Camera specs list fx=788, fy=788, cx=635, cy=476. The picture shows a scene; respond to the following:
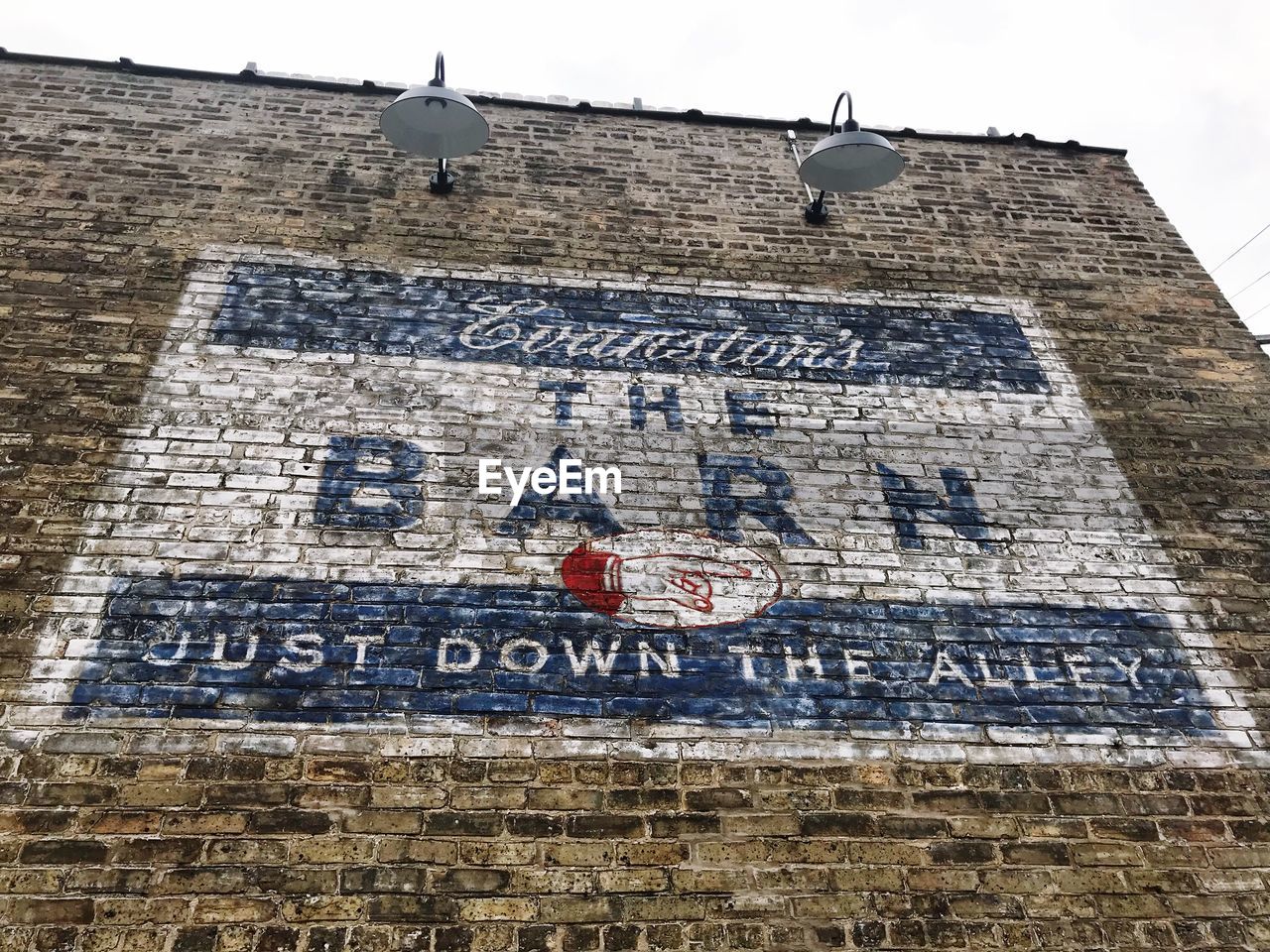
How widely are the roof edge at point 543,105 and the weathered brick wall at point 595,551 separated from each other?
0.07 meters

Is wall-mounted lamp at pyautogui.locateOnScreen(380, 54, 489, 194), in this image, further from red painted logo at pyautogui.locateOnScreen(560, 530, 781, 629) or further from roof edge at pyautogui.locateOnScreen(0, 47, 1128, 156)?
red painted logo at pyautogui.locateOnScreen(560, 530, 781, 629)

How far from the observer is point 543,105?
531cm

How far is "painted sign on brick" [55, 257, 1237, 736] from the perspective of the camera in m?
3.24

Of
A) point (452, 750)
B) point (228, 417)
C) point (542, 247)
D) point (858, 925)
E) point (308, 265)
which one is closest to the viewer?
point (858, 925)

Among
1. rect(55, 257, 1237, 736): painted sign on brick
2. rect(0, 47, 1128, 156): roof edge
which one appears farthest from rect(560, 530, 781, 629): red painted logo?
rect(0, 47, 1128, 156): roof edge

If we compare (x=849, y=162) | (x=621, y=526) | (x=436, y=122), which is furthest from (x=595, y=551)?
(x=849, y=162)

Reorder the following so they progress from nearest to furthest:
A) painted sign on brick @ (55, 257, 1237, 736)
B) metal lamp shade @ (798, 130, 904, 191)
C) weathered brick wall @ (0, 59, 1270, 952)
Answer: weathered brick wall @ (0, 59, 1270, 952) < painted sign on brick @ (55, 257, 1237, 736) < metal lamp shade @ (798, 130, 904, 191)

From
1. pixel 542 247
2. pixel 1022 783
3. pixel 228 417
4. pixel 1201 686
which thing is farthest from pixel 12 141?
pixel 1201 686

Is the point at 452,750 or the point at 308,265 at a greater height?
the point at 308,265

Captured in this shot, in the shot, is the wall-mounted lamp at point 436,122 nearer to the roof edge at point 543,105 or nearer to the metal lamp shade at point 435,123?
the metal lamp shade at point 435,123

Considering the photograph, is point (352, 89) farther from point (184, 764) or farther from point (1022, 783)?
point (1022, 783)

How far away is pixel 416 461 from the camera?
12.3 ft

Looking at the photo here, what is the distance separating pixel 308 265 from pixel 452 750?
2.80 metres

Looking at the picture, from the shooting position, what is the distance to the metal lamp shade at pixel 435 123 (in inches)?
164
